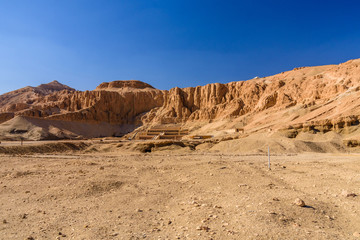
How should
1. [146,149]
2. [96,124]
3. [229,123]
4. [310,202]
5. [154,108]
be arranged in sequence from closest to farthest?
[310,202]
[146,149]
[229,123]
[96,124]
[154,108]

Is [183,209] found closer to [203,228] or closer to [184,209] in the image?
[184,209]

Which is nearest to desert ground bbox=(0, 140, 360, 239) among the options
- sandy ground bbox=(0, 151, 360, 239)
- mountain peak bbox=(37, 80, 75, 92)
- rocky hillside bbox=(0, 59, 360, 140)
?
sandy ground bbox=(0, 151, 360, 239)

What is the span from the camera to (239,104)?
213 ft

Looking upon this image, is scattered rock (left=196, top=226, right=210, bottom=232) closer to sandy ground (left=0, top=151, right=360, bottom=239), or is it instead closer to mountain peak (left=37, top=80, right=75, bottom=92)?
sandy ground (left=0, top=151, right=360, bottom=239)

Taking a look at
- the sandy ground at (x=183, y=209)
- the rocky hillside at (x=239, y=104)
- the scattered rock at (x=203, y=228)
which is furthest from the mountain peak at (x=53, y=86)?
the scattered rock at (x=203, y=228)

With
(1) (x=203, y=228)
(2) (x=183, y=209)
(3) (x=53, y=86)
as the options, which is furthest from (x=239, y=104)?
(3) (x=53, y=86)

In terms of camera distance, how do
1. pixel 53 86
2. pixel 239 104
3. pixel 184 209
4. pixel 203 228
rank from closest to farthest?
1. pixel 203 228
2. pixel 184 209
3. pixel 239 104
4. pixel 53 86

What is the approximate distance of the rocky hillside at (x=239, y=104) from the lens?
36.4 meters

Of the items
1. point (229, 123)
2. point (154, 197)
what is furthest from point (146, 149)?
point (229, 123)

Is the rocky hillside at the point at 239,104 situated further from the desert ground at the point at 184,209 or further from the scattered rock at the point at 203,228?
the scattered rock at the point at 203,228

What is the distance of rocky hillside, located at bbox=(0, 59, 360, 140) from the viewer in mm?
36406

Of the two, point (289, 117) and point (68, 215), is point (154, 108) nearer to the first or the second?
point (289, 117)

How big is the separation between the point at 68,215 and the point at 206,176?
19.3 feet

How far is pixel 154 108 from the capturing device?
92000 millimetres
